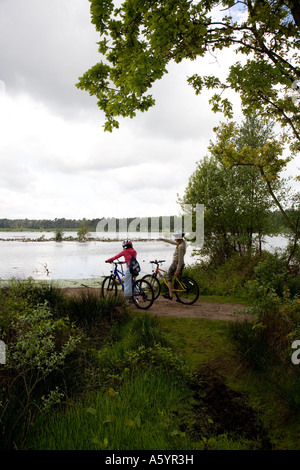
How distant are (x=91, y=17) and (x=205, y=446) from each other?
6.57 m

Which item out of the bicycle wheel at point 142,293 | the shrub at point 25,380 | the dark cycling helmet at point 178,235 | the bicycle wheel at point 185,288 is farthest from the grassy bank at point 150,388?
the dark cycling helmet at point 178,235

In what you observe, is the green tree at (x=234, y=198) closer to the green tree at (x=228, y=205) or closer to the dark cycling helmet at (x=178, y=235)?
the green tree at (x=228, y=205)

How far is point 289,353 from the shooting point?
16.2 ft

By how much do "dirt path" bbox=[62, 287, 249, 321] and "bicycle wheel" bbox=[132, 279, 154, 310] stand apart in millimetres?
226

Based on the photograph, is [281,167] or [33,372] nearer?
[33,372]

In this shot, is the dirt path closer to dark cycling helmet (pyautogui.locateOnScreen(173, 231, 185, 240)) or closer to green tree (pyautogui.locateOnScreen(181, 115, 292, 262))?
dark cycling helmet (pyautogui.locateOnScreen(173, 231, 185, 240))

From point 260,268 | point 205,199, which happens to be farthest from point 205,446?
point 205,199

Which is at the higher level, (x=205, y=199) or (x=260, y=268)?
(x=205, y=199)

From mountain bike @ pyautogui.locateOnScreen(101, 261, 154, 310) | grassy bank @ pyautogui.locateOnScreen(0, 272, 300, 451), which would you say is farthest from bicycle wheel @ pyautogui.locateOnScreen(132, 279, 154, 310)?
grassy bank @ pyautogui.locateOnScreen(0, 272, 300, 451)

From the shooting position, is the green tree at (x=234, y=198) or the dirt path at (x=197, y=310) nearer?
the dirt path at (x=197, y=310)

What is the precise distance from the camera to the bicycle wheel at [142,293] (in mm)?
9055

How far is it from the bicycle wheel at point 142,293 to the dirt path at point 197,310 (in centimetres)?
23
